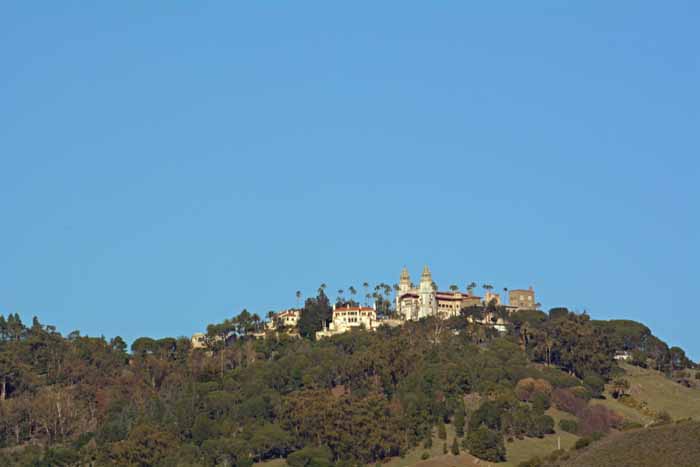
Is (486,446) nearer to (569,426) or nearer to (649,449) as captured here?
(569,426)

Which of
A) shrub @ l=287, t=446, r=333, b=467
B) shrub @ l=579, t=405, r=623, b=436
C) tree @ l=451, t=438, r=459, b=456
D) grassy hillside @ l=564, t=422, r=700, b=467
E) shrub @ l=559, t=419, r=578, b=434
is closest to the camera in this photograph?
grassy hillside @ l=564, t=422, r=700, b=467

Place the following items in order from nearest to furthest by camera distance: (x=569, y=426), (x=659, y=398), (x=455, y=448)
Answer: (x=455, y=448), (x=569, y=426), (x=659, y=398)

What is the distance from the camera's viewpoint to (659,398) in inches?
7279

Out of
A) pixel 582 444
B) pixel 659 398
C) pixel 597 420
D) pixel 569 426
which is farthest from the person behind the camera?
pixel 659 398

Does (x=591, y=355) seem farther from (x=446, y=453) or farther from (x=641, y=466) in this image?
(x=641, y=466)

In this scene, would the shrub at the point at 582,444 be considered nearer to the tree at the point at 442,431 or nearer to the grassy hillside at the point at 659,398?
the tree at the point at 442,431

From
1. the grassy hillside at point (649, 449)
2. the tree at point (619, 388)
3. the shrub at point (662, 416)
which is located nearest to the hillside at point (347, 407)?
the tree at point (619, 388)

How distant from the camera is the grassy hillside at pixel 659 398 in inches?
6909

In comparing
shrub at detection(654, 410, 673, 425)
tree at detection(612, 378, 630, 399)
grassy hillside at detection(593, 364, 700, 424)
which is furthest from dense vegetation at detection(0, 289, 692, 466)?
shrub at detection(654, 410, 673, 425)

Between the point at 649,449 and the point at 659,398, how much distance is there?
63.1 m

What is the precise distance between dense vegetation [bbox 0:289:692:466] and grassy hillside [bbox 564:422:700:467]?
2428cm

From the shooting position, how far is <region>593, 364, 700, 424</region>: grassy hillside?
176 m

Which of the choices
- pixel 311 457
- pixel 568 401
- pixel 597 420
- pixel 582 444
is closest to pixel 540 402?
pixel 568 401

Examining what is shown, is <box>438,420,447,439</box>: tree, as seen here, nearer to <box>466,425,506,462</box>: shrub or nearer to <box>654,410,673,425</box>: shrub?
<box>466,425,506,462</box>: shrub
